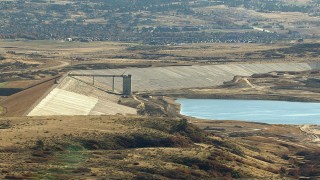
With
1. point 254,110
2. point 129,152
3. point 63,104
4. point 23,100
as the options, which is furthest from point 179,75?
point 129,152

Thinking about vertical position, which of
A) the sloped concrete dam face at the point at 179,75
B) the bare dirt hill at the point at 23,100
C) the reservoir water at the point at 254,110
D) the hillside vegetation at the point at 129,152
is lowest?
the sloped concrete dam face at the point at 179,75

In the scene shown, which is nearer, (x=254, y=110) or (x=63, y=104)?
(x=63, y=104)

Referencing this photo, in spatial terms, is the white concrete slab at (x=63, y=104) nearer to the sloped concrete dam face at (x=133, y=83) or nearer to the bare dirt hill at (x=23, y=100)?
the sloped concrete dam face at (x=133, y=83)

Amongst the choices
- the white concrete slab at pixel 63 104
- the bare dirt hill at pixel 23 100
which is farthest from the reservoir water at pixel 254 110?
the bare dirt hill at pixel 23 100

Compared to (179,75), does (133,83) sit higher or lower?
higher

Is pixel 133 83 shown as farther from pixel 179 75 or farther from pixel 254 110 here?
pixel 254 110

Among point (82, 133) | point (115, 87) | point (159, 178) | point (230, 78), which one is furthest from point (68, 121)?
point (230, 78)
